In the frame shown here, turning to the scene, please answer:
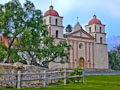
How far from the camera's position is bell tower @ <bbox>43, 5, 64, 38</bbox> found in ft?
162

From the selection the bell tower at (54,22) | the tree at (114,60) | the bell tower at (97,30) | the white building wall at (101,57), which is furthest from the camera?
the tree at (114,60)

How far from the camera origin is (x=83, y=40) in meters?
54.0

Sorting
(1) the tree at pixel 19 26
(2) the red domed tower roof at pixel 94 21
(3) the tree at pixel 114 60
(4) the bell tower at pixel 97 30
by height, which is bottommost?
(3) the tree at pixel 114 60

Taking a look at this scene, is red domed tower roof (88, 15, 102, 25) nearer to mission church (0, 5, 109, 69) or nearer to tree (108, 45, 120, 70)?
mission church (0, 5, 109, 69)

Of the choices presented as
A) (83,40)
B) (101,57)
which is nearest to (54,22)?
(83,40)

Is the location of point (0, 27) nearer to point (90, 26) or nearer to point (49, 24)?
point (49, 24)

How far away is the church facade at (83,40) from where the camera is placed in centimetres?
4994

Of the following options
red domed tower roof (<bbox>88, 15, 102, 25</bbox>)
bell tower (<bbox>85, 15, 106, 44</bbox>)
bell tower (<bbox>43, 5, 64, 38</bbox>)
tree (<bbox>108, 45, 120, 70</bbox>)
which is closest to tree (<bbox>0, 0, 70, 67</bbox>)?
bell tower (<bbox>43, 5, 64, 38</bbox>)

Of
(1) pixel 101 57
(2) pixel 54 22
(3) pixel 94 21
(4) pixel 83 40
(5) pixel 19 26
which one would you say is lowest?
(1) pixel 101 57

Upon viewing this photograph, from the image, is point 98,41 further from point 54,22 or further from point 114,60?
point 54,22

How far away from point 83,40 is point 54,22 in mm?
9092

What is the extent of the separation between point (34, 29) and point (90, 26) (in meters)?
34.0

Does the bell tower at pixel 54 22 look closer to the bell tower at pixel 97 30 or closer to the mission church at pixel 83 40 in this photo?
the mission church at pixel 83 40

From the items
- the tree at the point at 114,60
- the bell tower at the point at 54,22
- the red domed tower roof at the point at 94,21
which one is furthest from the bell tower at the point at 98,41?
the bell tower at the point at 54,22
